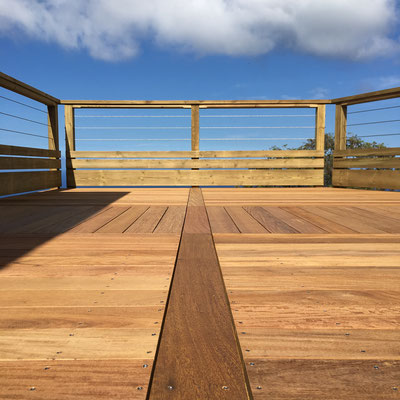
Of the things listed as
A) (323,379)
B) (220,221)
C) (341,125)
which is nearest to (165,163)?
(341,125)

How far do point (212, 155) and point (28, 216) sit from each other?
2.76m

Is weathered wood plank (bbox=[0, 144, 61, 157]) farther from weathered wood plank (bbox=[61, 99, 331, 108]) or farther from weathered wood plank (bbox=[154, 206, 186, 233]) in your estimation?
weathered wood plank (bbox=[154, 206, 186, 233])

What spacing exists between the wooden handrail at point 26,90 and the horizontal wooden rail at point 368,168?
13.1 ft

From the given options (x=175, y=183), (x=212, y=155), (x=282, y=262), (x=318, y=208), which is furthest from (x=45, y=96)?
(x=282, y=262)

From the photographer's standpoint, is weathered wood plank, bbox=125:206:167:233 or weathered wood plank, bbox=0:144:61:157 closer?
weathered wood plank, bbox=125:206:167:233

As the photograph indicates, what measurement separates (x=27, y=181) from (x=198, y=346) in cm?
357

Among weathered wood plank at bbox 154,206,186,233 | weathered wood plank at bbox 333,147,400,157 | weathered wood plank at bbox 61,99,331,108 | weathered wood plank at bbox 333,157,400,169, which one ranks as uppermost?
weathered wood plank at bbox 61,99,331,108

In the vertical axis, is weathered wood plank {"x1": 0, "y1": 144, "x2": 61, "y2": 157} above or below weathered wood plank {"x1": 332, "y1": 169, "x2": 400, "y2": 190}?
above

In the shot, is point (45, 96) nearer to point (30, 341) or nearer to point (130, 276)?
point (130, 276)

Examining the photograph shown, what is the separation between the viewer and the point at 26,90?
3479 millimetres

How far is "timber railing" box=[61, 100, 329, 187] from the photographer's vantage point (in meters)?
4.32

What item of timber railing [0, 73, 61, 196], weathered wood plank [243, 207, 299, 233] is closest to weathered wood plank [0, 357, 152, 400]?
weathered wood plank [243, 207, 299, 233]

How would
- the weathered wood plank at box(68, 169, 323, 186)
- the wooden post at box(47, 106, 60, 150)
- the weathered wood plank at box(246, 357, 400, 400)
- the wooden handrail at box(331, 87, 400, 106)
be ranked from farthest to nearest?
the weathered wood plank at box(68, 169, 323, 186)
the wooden post at box(47, 106, 60, 150)
the wooden handrail at box(331, 87, 400, 106)
the weathered wood plank at box(246, 357, 400, 400)

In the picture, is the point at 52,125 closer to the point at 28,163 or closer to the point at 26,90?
the point at 26,90
